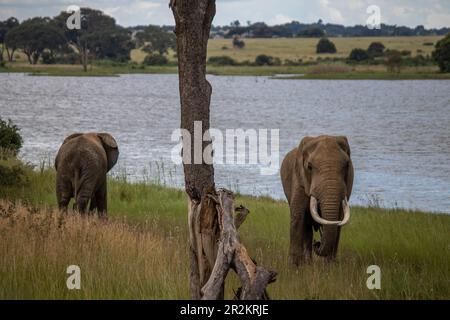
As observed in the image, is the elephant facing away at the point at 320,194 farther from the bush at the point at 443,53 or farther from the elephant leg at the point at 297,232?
the bush at the point at 443,53

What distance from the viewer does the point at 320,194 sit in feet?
35.9

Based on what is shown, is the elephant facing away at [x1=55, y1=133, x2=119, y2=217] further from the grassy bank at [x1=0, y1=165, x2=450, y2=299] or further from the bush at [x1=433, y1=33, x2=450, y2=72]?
the bush at [x1=433, y1=33, x2=450, y2=72]

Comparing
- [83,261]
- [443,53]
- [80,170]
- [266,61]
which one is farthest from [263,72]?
[83,261]

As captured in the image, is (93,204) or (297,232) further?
(93,204)

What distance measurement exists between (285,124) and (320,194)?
46.5m

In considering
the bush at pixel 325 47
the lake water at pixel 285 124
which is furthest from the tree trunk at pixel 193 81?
the bush at pixel 325 47

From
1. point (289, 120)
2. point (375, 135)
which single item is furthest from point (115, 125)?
point (375, 135)

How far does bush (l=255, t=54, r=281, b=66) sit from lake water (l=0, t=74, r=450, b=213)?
5647 mm

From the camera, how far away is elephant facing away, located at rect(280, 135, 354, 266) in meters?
10.9

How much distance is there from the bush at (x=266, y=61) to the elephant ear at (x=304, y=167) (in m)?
110

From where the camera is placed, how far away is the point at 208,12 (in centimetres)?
900

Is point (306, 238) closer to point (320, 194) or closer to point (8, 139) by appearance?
point (320, 194)

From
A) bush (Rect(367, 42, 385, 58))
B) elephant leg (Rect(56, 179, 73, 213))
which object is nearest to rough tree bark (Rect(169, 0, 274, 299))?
elephant leg (Rect(56, 179, 73, 213))
